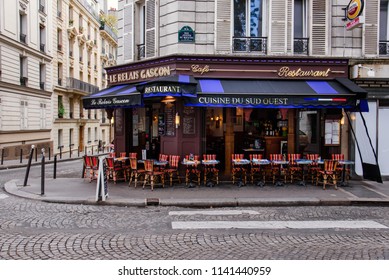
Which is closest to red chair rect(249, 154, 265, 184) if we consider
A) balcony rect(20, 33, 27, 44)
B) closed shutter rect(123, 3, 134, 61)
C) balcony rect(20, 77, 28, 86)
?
closed shutter rect(123, 3, 134, 61)

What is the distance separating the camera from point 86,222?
24.3 ft

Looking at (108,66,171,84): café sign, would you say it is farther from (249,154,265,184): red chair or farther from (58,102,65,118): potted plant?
(58,102,65,118): potted plant

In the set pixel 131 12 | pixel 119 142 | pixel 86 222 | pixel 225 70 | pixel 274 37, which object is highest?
pixel 131 12

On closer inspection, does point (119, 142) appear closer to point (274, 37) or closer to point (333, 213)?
point (274, 37)

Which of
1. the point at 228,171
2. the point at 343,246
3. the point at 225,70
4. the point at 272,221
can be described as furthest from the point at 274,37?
the point at 343,246

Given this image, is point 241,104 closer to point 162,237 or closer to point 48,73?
point 162,237

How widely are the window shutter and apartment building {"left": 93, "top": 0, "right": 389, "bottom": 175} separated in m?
0.03

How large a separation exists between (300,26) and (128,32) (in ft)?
21.3

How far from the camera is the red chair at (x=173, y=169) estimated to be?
1140 centimetres

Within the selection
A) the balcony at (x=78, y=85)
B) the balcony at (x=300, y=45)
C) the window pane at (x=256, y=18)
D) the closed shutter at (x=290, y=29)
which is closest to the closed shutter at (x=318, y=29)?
the balcony at (x=300, y=45)

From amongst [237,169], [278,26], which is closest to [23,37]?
[278,26]

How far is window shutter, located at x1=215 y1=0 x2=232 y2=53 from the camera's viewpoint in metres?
12.4

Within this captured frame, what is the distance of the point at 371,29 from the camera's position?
12.8 meters
